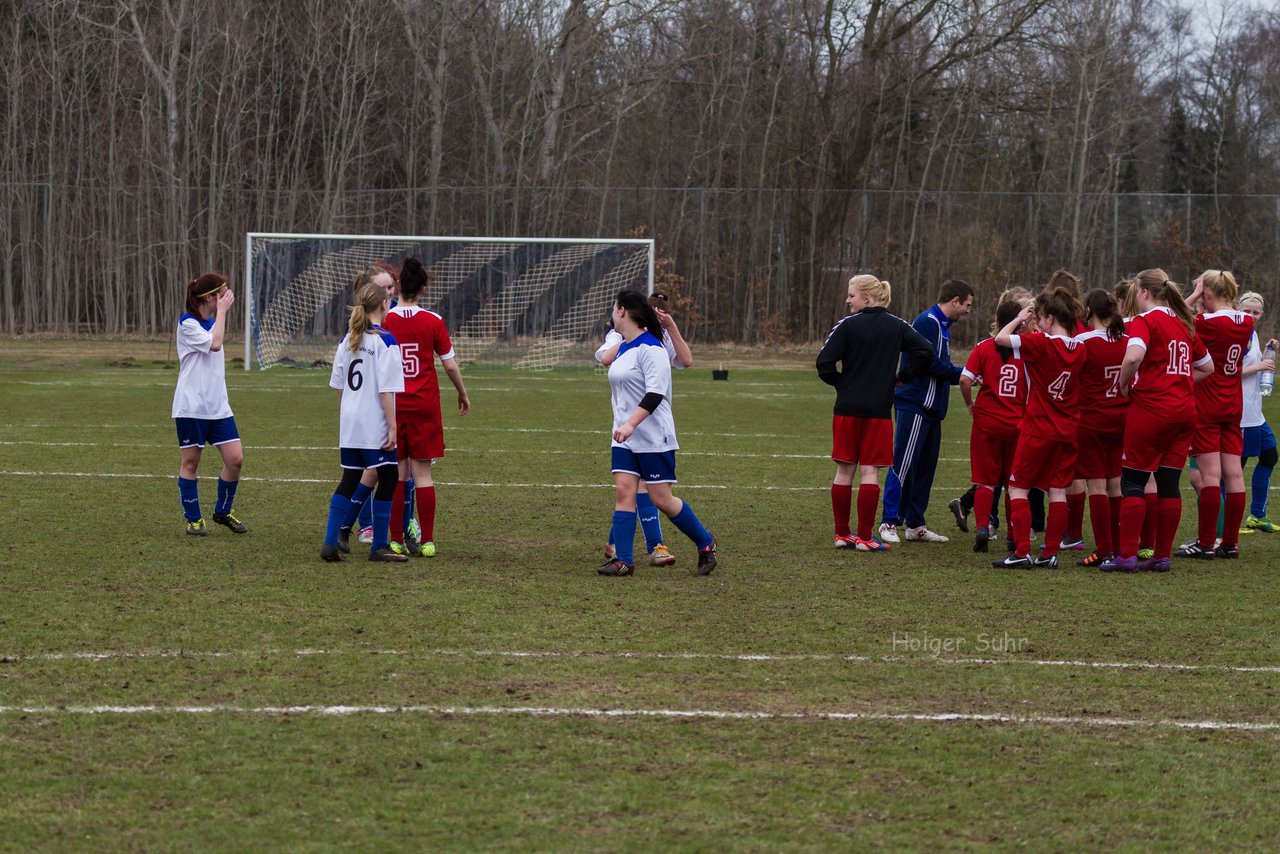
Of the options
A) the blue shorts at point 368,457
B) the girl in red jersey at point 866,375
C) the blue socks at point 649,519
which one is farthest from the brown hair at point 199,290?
the girl in red jersey at point 866,375

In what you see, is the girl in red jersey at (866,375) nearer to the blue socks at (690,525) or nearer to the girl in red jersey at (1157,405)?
the blue socks at (690,525)

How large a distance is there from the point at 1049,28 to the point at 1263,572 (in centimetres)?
2822

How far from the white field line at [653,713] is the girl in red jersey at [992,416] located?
3.87m

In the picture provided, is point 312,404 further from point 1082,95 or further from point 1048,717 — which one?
point 1082,95

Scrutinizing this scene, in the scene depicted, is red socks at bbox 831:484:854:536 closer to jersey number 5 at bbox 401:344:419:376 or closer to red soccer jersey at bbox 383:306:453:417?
red soccer jersey at bbox 383:306:453:417

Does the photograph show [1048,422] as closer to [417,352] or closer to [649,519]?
[649,519]

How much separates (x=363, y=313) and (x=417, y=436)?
829 millimetres

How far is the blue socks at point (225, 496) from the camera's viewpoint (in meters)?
9.62

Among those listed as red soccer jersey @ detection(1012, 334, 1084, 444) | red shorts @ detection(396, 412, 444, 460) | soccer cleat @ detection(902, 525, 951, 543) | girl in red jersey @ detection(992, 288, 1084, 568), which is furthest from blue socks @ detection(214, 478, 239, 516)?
red soccer jersey @ detection(1012, 334, 1084, 444)

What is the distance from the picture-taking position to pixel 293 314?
90.5 ft

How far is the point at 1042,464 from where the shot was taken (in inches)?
346

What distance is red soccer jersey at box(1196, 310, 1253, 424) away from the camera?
9.16 m

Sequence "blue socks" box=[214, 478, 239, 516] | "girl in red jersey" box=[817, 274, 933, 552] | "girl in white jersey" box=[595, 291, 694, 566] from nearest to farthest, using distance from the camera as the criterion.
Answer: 1. "girl in white jersey" box=[595, 291, 694, 566]
2. "girl in red jersey" box=[817, 274, 933, 552]
3. "blue socks" box=[214, 478, 239, 516]

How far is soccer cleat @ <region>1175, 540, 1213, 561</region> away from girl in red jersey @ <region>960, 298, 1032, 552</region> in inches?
47.7
